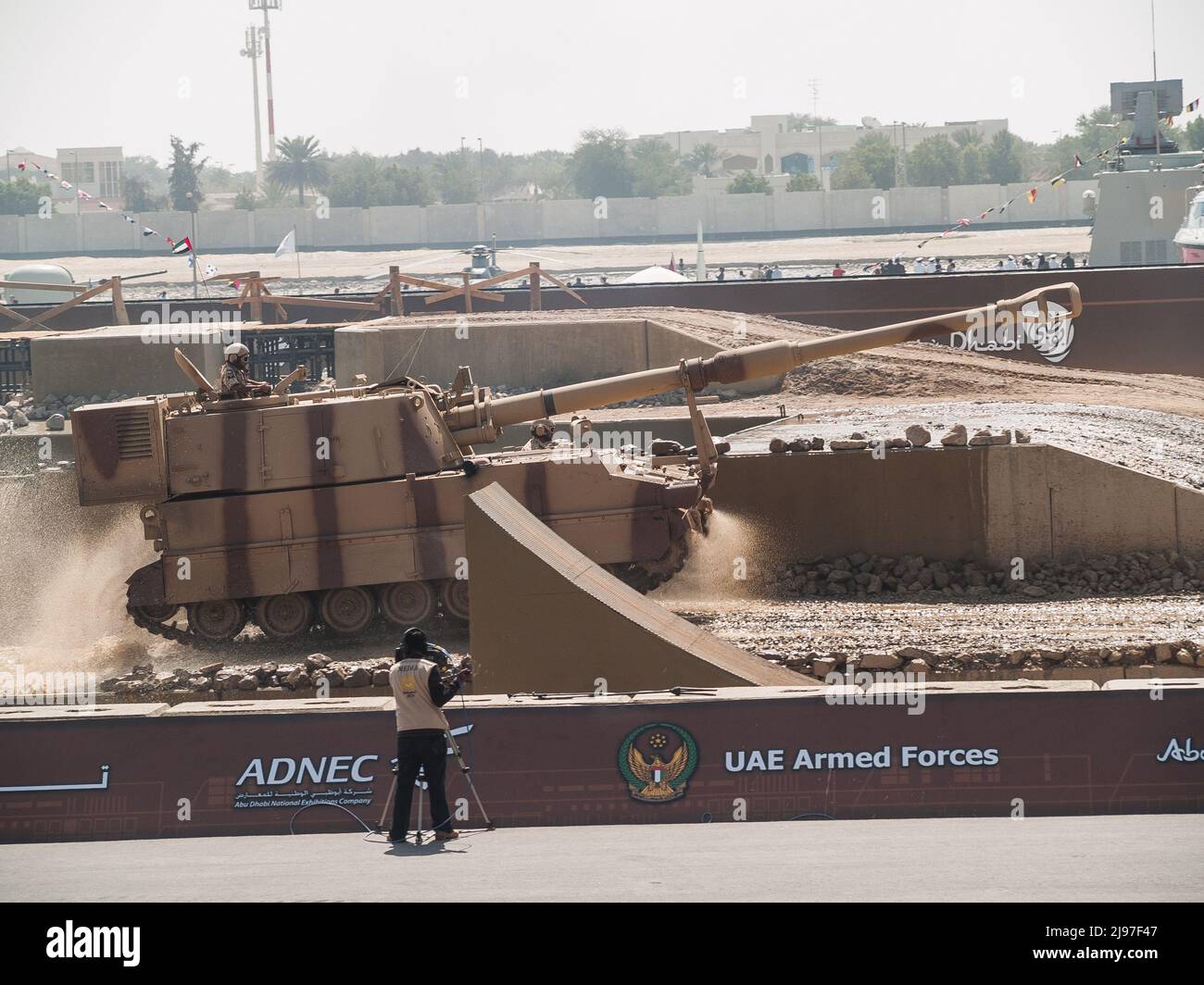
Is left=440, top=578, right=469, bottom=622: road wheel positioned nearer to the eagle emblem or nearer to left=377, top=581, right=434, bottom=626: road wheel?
left=377, top=581, right=434, bottom=626: road wheel

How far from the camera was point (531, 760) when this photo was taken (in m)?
9.06

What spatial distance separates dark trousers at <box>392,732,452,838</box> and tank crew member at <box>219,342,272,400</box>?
9.26 m

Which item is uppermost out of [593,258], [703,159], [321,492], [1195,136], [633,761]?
[703,159]

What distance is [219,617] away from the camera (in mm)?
17094

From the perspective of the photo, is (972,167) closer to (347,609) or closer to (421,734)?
(347,609)

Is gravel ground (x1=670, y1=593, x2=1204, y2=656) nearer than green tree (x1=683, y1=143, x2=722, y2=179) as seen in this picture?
Yes

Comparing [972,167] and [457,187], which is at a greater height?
[457,187]

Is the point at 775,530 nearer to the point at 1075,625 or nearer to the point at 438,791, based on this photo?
the point at 1075,625

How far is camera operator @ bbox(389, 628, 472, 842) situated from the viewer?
28.0ft

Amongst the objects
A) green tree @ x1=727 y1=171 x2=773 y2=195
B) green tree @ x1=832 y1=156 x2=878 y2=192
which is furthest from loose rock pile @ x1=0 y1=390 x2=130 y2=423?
green tree @ x1=832 y1=156 x2=878 y2=192

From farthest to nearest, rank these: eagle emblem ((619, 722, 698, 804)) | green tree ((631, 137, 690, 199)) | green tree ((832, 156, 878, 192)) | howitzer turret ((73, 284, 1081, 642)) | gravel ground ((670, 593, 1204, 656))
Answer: green tree ((631, 137, 690, 199))
green tree ((832, 156, 878, 192))
howitzer turret ((73, 284, 1081, 642))
gravel ground ((670, 593, 1204, 656))
eagle emblem ((619, 722, 698, 804))

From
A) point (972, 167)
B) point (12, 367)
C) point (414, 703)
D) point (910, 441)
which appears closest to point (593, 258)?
point (972, 167)

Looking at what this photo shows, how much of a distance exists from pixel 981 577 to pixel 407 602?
622cm
